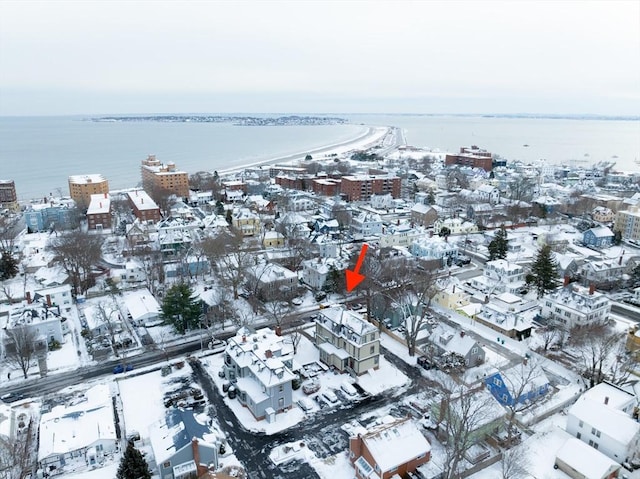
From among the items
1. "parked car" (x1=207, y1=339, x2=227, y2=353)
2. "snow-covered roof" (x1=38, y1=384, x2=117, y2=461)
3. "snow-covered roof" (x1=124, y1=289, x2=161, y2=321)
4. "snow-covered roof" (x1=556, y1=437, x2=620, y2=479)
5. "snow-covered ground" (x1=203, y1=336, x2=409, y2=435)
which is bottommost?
"snow-covered ground" (x1=203, y1=336, x2=409, y2=435)

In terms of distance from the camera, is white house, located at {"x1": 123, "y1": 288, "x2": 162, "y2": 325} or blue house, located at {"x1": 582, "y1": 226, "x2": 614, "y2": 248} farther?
blue house, located at {"x1": 582, "y1": 226, "x2": 614, "y2": 248}

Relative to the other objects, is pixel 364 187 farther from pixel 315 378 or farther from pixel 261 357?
pixel 261 357

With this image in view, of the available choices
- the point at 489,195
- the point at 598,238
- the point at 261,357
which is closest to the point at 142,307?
the point at 261,357

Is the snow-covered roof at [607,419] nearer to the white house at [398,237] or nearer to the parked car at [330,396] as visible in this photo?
the parked car at [330,396]

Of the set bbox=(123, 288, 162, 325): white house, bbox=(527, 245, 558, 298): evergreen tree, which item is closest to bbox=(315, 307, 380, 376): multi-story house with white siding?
bbox=(123, 288, 162, 325): white house

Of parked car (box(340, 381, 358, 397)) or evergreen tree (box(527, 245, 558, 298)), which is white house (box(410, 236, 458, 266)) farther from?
parked car (box(340, 381, 358, 397))

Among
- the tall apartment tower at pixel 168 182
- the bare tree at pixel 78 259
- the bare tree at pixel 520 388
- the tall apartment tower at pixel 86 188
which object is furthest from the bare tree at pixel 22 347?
the tall apartment tower at pixel 168 182
